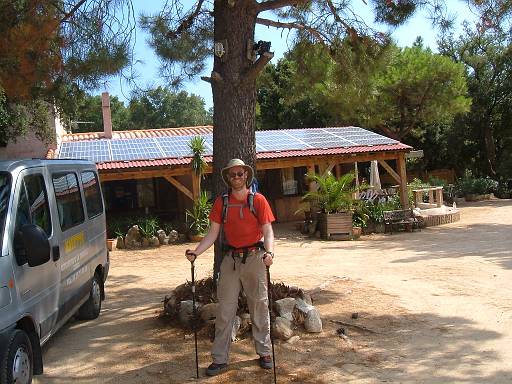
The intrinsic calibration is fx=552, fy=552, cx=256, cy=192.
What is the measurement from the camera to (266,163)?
56.1ft

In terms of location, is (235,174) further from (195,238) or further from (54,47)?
(195,238)

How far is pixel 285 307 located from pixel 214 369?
1.30 meters

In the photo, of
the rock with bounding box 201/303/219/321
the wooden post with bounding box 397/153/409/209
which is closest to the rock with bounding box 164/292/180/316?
the rock with bounding box 201/303/219/321

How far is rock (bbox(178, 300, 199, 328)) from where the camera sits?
585 cm

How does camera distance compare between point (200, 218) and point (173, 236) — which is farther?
point (200, 218)

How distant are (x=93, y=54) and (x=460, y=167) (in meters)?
27.9

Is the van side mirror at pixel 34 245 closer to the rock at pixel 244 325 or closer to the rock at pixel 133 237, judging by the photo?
the rock at pixel 244 325

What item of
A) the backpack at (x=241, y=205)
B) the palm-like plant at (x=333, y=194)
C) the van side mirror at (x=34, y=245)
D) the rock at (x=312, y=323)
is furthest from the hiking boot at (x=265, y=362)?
the palm-like plant at (x=333, y=194)

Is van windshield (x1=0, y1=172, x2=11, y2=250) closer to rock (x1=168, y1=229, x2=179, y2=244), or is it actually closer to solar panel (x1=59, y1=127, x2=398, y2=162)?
rock (x1=168, y1=229, x2=179, y2=244)

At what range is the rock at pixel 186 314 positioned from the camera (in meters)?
5.85

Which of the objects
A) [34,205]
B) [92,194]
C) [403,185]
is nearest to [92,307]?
[92,194]

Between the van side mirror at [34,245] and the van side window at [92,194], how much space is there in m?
2.70

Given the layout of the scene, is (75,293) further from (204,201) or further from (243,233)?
(204,201)

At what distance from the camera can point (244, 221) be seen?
4.73 meters
